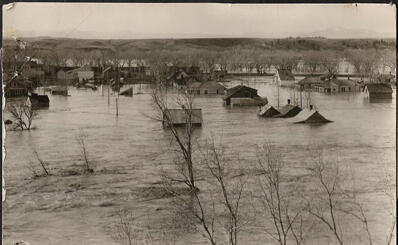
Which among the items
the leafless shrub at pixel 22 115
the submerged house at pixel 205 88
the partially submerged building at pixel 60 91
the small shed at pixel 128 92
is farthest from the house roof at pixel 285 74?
Result: the leafless shrub at pixel 22 115

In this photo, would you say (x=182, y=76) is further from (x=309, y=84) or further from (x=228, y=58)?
(x=309, y=84)

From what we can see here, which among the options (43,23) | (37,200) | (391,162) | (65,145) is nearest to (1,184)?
(37,200)

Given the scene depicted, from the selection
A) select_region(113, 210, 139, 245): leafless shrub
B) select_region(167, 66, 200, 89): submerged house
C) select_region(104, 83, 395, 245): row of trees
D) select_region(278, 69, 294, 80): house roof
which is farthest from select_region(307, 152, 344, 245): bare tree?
select_region(113, 210, 139, 245): leafless shrub

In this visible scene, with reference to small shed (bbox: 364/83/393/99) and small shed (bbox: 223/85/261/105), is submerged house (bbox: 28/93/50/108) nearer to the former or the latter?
small shed (bbox: 223/85/261/105)

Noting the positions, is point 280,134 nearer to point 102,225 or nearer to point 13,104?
point 102,225

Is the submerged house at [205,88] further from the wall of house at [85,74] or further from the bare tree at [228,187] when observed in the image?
the wall of house at [85,74]

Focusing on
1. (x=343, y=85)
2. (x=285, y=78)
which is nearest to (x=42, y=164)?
(x=285, y=78)
